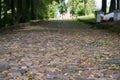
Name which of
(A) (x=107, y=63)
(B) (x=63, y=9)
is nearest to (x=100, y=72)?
(A) (x=107, y=63)

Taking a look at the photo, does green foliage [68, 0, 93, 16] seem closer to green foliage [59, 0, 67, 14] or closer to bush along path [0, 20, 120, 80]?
green foliage [59, 0, 67, 14]

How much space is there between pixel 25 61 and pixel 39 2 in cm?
4817

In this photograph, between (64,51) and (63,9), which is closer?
(64,51)

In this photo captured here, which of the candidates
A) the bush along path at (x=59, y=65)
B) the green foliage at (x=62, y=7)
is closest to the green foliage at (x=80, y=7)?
the green foliage at (x=62, y=7)

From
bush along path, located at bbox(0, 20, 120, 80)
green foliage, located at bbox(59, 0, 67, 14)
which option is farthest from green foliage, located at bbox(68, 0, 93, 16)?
bush along path, located at bbox(0, 20, 120, 80)

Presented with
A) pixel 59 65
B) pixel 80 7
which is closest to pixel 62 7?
pixel 80 7

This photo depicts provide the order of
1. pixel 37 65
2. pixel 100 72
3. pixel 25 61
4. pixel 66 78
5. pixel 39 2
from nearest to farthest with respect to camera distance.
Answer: pixel 66 78 → pixel 100 72 → pixel 37 65 → pixel 25 61 → pixel 39 2

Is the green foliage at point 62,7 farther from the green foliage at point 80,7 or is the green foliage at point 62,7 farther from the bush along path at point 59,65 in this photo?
the bush along path at point 59,65

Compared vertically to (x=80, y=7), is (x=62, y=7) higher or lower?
lower

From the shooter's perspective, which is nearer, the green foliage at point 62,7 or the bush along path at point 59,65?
the bush along path at point 59,65

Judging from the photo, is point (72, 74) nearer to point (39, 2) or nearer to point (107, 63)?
point (107, 63)

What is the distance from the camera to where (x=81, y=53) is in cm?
1303

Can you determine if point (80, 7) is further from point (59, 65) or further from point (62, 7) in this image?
point (59, 65)

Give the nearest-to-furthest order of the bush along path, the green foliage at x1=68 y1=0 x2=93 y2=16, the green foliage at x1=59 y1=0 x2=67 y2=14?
the bush along path → the green foliage at x1=68 y1=0 x2=93 y2=16 → the green foliage at x1=59 y1=0 x2=67 y2=14
